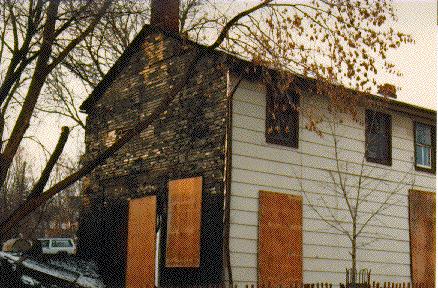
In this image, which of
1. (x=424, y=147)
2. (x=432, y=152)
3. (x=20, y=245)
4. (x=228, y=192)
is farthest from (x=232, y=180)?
(x=432, y=152)

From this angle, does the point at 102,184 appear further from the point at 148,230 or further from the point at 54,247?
the point at 54,247

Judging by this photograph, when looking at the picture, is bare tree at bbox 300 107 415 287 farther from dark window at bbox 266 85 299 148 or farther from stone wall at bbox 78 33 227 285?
stone wall at bbox 78 33 227 285

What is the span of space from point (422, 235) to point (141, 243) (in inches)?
326

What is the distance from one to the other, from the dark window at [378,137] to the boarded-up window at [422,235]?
53.8 inches

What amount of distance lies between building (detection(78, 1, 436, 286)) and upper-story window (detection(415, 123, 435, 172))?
0.04m

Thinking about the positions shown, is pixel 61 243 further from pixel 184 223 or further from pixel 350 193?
pixel 350 193

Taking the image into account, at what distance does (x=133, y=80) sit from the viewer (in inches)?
776

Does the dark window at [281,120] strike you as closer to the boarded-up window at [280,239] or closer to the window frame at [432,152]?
the boarded-up window at [280,239]

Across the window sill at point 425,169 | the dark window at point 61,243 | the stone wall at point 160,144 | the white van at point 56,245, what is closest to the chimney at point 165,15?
the stone wall at point 160,144

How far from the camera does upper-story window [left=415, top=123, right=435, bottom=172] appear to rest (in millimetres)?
19547

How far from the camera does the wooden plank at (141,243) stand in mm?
17172

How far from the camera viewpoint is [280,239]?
15.7 meters

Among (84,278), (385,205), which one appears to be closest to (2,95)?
(84,278)

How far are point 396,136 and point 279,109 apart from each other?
4.38 m
